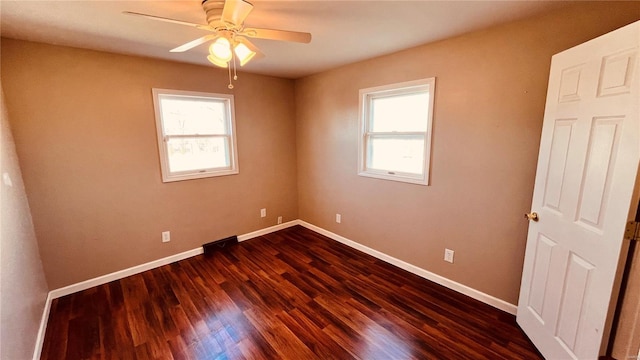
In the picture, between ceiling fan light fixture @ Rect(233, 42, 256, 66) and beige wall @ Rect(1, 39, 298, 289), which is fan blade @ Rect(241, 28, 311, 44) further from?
beige wall @ Rect(1, 39, 298, 289)

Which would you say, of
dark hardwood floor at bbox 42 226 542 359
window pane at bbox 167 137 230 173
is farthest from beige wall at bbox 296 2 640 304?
window pane at bbox 167 137 230 173

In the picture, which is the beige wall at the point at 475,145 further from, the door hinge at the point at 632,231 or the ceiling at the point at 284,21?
the door hinge at the point at 632,231

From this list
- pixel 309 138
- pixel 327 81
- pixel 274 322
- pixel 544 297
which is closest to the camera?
pixel 544 297

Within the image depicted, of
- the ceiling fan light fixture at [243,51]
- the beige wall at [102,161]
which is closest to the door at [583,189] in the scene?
the ceiling fan light fixture at [243,51]

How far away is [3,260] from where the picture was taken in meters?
1.44

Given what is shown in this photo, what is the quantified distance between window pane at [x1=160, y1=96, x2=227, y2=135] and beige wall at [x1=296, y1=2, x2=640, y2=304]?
62.6 inches

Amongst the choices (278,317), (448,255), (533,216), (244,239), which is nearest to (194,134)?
(244,239)

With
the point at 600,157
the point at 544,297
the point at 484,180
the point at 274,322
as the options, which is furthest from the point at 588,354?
the point at 274,322

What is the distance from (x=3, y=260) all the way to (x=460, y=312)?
315 cm

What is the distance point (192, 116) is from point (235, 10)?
2.14m

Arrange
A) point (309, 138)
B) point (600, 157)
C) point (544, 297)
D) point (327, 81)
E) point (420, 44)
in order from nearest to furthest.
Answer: point (600, 157)
point (544, 297)
point (420, 44)
point (327, 81)
point (309, 138)

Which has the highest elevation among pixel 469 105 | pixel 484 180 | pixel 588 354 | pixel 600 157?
pixel 469 105

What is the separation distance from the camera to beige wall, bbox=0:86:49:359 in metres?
1.41

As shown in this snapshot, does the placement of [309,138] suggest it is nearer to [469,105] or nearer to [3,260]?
[469,105]
